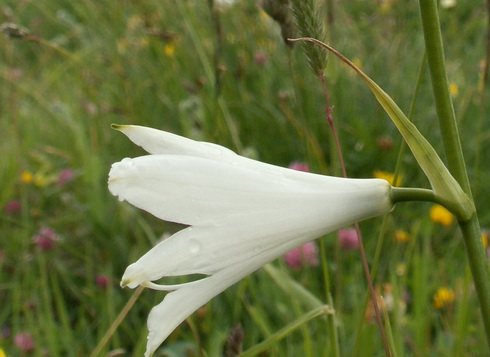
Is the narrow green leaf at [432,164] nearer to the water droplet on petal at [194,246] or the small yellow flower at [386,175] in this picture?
the water droplet on petal at [194,246]

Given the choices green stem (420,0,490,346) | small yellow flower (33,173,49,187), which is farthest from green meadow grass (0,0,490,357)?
green stem (420,0,490,346)

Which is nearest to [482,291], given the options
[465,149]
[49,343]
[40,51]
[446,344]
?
[446,344]

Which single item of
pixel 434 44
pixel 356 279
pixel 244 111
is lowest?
pixel 356 279

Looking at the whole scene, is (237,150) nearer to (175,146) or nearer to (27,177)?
(175,146)

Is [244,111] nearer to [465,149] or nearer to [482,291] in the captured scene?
[465,149]

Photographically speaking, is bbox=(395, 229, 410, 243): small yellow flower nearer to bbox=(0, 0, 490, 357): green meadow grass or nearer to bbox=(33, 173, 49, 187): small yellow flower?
bbox=(0, 0, 490, 357): green meadow grass

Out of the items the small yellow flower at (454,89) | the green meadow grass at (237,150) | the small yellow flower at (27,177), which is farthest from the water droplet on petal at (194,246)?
the small yellow flower at (454,89)
